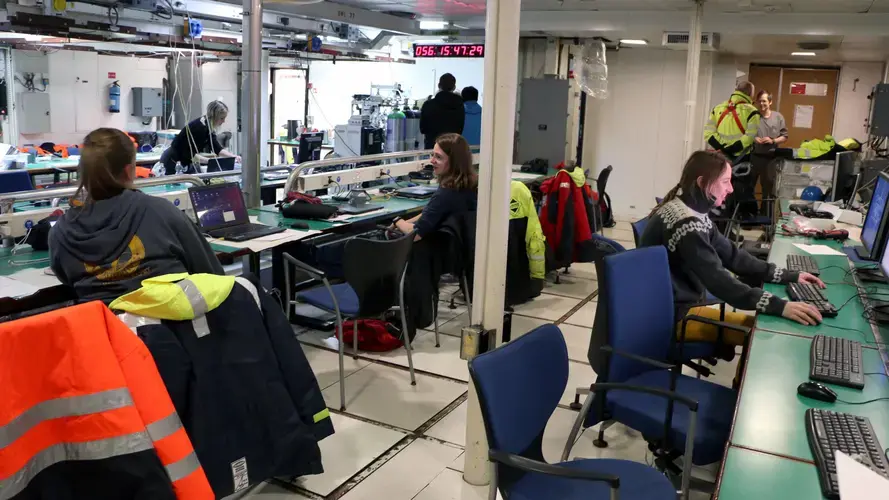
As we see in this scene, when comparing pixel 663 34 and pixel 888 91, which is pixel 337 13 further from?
pixel 888 91

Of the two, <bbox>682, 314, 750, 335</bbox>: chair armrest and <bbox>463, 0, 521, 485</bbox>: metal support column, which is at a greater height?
<bbox>463, 0, 521, 485</bbox>: metal support column

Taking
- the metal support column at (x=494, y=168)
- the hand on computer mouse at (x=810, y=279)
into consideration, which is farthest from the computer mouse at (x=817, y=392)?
the hand on computer mouse at (x=810, y=279)

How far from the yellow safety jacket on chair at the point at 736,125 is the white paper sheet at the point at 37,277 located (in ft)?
21.7

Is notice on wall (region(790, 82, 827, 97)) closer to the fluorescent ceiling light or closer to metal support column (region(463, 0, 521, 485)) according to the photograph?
the fluorescent ceiling light

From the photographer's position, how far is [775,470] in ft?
5.68

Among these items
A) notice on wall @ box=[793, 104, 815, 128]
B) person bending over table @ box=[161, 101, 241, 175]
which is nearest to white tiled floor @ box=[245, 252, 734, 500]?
person bending over table @ box=[161, 101, 241, 175]

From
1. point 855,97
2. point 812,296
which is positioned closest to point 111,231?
point 812,296

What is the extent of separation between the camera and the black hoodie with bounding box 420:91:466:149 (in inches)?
276

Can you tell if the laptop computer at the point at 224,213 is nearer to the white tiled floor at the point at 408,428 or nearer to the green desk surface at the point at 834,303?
the white tiled floor at the point at 408,428

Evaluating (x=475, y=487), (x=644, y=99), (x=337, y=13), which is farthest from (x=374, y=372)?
(x=644, y=99)

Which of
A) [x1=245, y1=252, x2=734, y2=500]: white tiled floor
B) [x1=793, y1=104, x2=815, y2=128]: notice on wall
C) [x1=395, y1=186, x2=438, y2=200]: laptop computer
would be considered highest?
[x1=793, y1=104, x2=815, y2=128]: notice on wall

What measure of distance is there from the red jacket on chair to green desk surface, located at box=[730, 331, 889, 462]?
2828 millimetres

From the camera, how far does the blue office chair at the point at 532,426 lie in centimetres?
190

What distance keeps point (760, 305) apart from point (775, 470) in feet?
4.31
